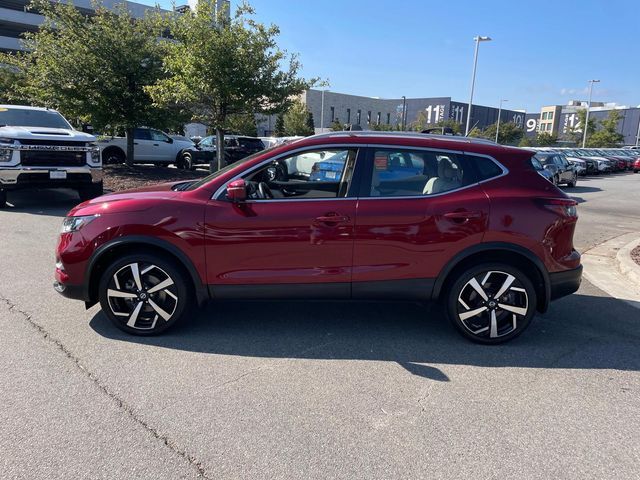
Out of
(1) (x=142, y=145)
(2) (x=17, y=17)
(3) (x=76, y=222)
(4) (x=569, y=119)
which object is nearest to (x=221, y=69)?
(1) (x=142, y=145)

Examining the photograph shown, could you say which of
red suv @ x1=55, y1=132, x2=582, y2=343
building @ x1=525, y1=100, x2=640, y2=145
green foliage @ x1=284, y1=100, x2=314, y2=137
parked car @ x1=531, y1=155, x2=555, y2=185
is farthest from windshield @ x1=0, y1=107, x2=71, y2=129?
building @ x1=525, y1=100, x2=640, y2=145

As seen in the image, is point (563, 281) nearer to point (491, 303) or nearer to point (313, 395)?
point (491, 303)

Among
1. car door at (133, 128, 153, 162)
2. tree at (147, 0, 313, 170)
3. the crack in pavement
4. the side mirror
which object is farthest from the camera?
car door at (133, 128, 153, 162)

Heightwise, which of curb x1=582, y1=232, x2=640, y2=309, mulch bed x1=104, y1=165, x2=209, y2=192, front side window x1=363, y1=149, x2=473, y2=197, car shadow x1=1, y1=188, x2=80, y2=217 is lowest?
car shadow x1=1, y1=188, x2=80, y2=217

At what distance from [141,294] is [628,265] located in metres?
6.47

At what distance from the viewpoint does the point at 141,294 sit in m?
4.14

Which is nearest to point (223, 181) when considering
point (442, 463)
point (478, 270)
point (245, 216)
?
point (245, 216)

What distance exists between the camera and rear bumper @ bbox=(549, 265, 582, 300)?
13.8 ft

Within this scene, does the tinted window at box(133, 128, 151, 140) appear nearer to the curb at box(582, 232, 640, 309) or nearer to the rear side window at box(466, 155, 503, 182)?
the curb at box(582, 232, 640, 309)

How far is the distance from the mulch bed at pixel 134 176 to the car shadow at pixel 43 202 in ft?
3.90

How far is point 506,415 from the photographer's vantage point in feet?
10.4

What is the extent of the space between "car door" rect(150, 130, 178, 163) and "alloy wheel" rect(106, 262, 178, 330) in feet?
53.9

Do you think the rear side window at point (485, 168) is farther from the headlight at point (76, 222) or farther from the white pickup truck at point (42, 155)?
the white pickup truck at point (42, 155)

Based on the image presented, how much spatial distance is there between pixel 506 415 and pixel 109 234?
3.30m
